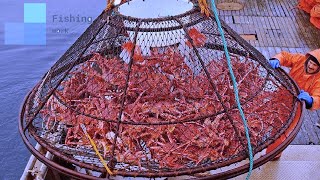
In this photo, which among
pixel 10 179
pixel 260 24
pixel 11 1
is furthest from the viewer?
pixel 11 1

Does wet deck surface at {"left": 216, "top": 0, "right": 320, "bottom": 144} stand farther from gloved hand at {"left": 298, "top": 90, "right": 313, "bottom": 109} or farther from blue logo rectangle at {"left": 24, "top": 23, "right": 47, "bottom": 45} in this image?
blue logo rectangle at {"left": 24, "top": 23, "right": 47, "bottom": 45}

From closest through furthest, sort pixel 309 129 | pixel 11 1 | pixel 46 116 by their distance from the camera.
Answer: pixel 46 116 < pixel 309 129 < pixel 11 1

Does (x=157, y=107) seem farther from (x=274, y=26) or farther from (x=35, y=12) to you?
(x=35, y=12)

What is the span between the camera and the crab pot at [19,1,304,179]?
3057 mm

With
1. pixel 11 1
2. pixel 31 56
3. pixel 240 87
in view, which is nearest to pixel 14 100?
pixel 31 56

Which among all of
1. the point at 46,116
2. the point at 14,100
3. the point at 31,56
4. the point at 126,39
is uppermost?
the point at 126,39

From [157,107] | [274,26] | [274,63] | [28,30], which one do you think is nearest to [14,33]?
[28,30]

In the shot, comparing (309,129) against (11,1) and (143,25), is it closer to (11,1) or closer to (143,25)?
(143,25)

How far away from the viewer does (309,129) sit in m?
5.89

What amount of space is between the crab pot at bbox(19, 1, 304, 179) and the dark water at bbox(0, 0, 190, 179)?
5129 mm

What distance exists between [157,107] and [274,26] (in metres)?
6.67

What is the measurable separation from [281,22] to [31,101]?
7.36 metres

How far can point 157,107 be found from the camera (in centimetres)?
342

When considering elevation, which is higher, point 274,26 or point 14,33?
point 274,26
